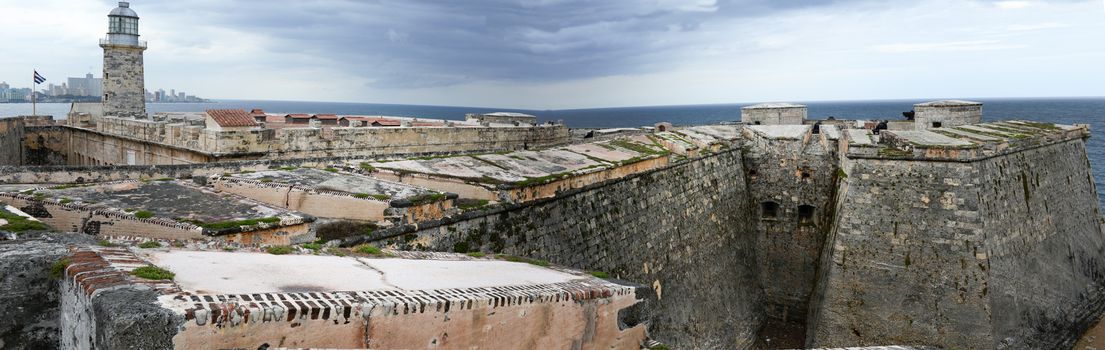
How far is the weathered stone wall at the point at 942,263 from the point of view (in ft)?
52.6

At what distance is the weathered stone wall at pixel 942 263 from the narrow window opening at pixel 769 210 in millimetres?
3035

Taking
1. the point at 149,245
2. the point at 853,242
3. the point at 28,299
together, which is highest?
the point at 149,245

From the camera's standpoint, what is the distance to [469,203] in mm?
11438

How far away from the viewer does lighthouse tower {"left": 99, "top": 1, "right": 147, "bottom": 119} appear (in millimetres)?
26094

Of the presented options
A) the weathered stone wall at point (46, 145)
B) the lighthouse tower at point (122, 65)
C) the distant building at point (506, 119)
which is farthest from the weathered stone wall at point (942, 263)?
the weathered stone wall at point (46, 145)

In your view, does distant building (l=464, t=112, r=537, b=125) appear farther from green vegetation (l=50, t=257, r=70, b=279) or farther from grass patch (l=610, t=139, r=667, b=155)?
green vegetation (l=50, t=257, r=70, b=279)

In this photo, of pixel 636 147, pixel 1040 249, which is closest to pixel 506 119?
pixel 636 147

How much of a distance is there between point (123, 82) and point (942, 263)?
26.6m

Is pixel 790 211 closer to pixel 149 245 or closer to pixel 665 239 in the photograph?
pixel 665 239

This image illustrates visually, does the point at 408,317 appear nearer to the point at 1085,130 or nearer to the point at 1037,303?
the point at 1037,303

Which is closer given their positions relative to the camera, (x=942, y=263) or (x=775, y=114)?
(x=942, y=263)

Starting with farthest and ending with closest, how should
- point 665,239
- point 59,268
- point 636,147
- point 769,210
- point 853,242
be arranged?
point 769,210, point 636,147, point 853,242, point 665,239, point 59,268

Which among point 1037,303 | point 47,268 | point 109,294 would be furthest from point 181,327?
point 1037,303

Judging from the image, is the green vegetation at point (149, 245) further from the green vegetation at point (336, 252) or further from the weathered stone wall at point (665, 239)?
the weathered stone wall at point (665, 239)
